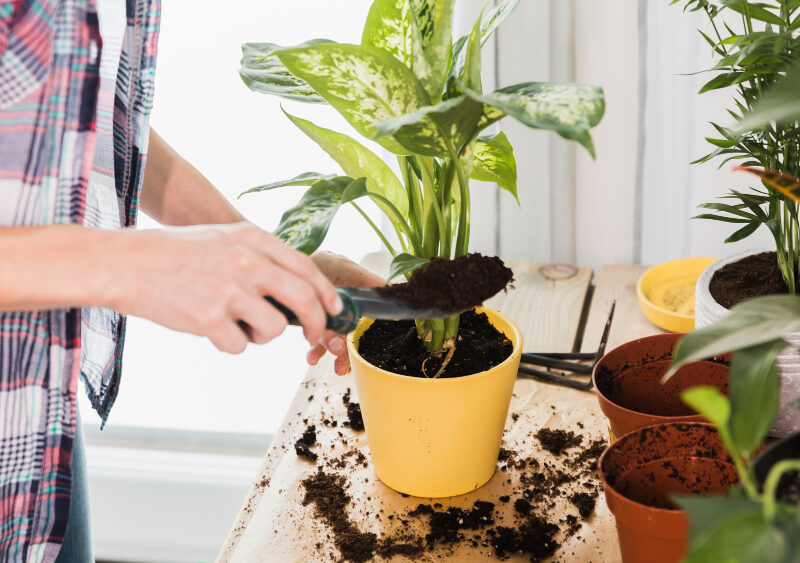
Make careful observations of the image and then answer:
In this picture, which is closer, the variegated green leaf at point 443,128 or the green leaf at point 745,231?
the variegated green leaf at point 443,128

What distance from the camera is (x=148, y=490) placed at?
191 cm

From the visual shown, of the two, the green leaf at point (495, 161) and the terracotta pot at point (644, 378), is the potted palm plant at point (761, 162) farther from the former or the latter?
the green leaf at point (495, 161)

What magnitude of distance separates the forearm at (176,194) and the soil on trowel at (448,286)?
303mm

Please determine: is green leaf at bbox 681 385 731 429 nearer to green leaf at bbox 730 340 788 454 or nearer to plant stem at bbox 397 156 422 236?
green leaf at bbox 730 340 788 454

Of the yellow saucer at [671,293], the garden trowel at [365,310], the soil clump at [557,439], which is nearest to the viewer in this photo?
the garden trowel at [365,310]

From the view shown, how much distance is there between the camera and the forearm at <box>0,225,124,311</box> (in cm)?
57

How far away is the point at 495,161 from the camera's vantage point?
821 mm

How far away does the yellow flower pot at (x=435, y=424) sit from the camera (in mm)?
734

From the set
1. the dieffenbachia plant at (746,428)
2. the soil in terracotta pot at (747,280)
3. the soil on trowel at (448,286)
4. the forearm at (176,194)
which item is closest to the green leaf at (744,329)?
the dieffenbachia plant at (746,428)

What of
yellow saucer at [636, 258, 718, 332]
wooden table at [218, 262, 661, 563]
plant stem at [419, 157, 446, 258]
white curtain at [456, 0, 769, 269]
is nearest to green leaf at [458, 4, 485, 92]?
plant stem at [419, 157, 446, 258]

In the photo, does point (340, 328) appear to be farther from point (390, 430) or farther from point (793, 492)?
point (793, 492)

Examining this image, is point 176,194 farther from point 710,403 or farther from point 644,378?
point 710,403

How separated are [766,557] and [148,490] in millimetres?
1809

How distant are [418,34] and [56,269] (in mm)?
341
